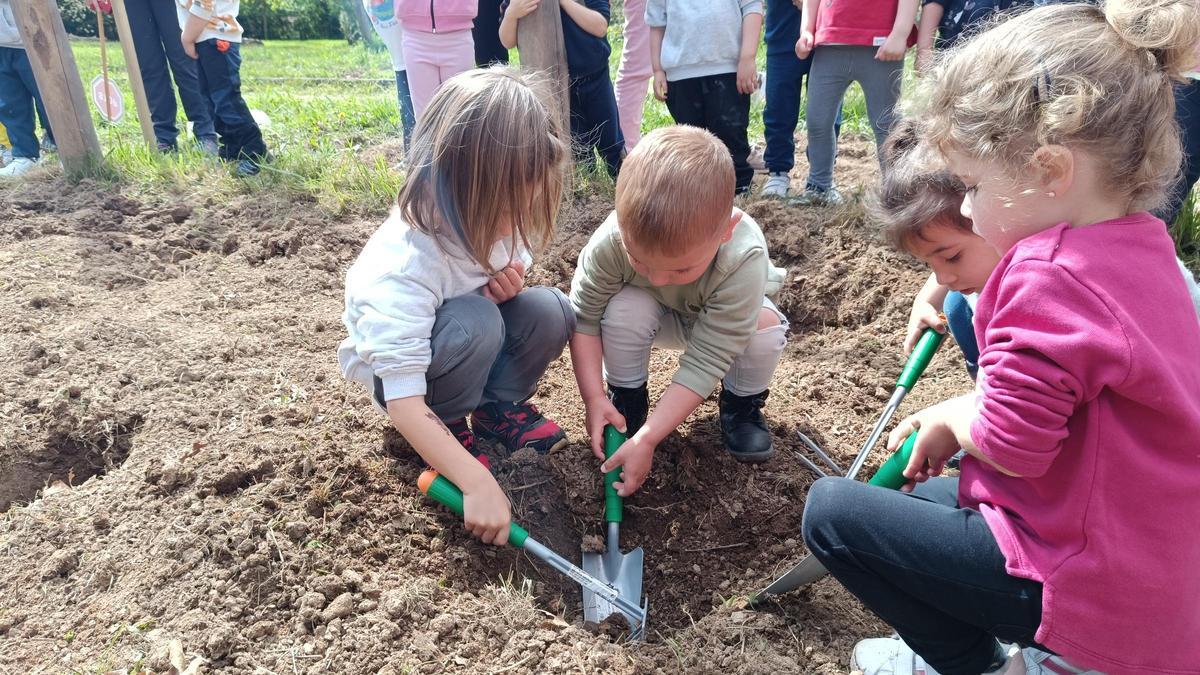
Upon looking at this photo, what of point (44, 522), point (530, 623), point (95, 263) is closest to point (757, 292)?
point (530, 623)

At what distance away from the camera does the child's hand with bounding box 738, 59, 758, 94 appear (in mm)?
3295

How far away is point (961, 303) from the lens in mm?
2047

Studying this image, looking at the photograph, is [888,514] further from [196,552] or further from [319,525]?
[196,552]

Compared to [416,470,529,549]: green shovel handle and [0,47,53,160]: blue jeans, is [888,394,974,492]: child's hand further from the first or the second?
[0,47,53,160]: blue jeans

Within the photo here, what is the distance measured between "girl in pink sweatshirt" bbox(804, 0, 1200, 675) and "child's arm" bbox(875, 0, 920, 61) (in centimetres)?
209

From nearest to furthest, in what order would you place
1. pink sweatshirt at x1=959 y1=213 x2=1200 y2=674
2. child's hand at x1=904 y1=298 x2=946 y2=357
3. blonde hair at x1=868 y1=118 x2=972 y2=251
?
pink sweatshirt at x1=959 y1=213 x2=1200 y2=674
blonde hair at x1=868 y1=118 x2=972 y2=251
child's hand at x1=904 y1=298 x2=946 y2=357

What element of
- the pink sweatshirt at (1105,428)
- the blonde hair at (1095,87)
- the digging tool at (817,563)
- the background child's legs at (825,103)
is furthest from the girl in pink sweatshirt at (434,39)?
the pink sweatshirt at (1105,428)

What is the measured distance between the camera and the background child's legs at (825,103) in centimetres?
330

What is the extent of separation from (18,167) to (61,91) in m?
Result: 0.77

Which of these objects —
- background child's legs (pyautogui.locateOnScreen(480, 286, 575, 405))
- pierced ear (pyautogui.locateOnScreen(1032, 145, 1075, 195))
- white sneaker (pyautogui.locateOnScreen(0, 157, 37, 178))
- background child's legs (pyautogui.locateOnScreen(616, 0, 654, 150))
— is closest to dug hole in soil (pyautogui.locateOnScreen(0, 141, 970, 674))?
background child's legs (pyautogui.locateOnScreen(480, 286, 575, 405))

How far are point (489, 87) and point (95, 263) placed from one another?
2.18 metres

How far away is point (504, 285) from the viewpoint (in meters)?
2.03

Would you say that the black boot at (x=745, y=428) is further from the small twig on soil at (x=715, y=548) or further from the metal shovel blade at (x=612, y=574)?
the metal shovel blade at (x=612, y=574)

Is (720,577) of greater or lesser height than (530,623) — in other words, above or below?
below
